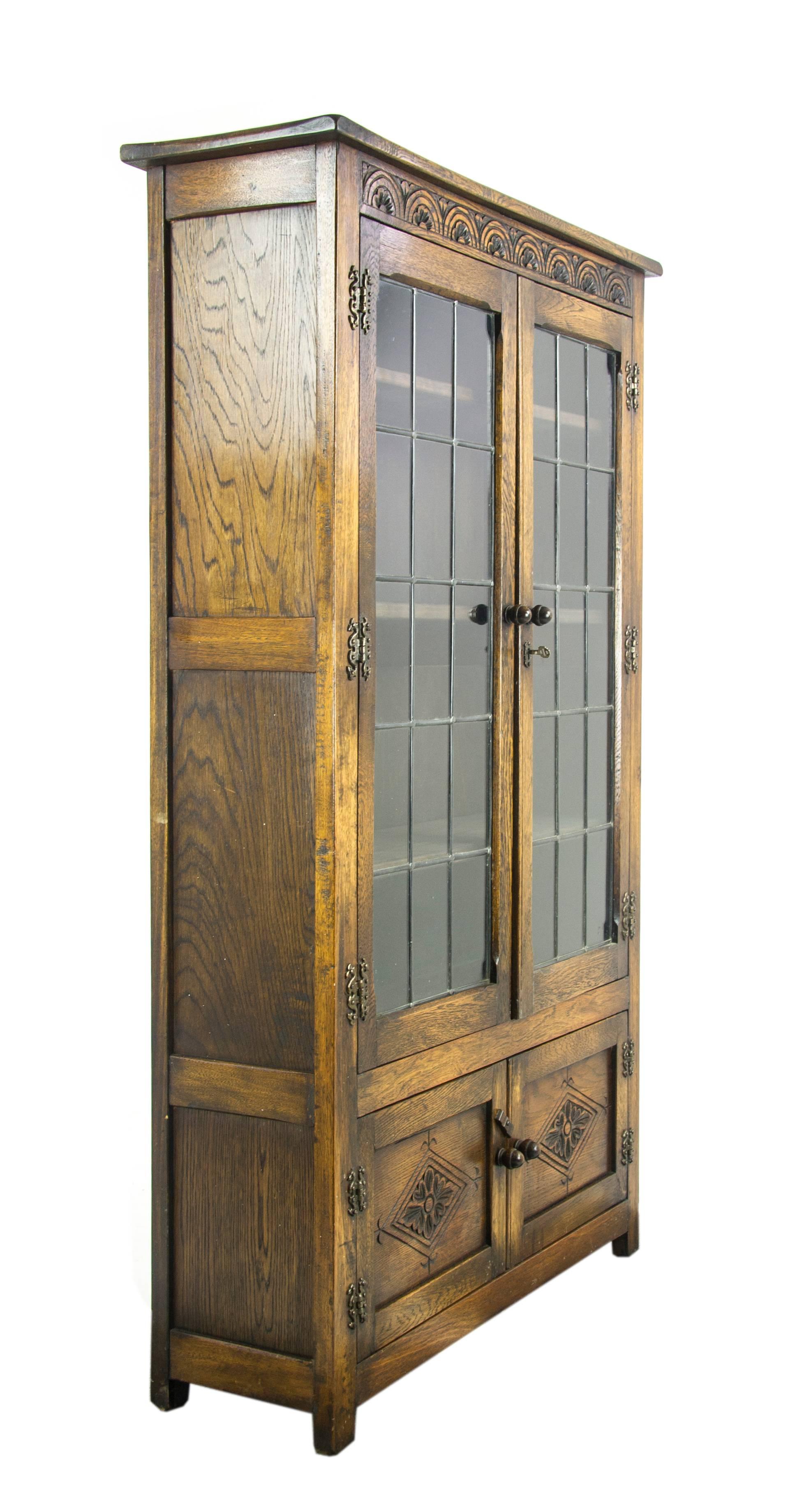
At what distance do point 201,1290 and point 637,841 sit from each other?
159 cm

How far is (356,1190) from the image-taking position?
124 inches

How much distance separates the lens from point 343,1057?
123 inches

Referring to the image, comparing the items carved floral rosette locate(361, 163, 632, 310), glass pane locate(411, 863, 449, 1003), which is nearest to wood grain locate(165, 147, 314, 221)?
carved floral rosette locate(361, 163, 632, 310)

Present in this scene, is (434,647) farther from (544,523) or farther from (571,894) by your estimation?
(571,894)

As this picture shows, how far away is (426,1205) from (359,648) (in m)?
1.17

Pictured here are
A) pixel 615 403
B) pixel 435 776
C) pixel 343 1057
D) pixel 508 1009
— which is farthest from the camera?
pixel 615 403

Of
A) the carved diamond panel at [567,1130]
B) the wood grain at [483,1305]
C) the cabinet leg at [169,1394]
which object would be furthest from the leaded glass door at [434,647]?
the cabinet leg at [169,1394]

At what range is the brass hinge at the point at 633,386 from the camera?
4102 mm

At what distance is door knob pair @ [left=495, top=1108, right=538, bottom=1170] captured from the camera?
144 inches

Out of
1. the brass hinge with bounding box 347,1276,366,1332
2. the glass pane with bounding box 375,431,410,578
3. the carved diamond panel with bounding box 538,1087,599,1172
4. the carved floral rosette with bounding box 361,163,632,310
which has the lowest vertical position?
the brass hinge with bounding box 347,1276,366,1332

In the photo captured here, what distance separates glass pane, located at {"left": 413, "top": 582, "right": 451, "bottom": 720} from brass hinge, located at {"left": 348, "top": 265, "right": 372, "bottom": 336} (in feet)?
1.77

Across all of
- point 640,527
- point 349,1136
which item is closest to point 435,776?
point 349,1136

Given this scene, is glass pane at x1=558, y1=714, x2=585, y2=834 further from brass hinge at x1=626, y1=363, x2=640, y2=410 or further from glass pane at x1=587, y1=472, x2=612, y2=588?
brass hinge at x1=626, y1=363, x2=640, y2=410

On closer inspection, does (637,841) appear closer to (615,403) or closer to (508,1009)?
(508,1009)
